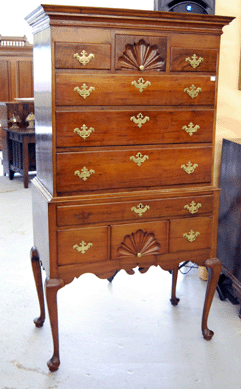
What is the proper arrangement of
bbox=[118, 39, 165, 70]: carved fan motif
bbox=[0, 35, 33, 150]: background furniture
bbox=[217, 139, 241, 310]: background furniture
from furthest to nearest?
bbox=[0, 35, 33, 150]: background furniture, bbox=[217, 139, 241, 310]: background furniture, bbox=[118, 39, 165, 70]: carved fan motif

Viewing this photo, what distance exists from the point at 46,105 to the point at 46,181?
375 mm

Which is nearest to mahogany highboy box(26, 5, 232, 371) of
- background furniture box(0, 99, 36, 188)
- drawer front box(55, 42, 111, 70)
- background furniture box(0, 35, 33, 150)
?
drawer front box(55, 42, 111, 70)

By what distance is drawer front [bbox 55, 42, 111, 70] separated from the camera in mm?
1889

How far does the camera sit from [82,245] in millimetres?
2102

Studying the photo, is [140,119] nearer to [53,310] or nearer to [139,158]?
[139,158]

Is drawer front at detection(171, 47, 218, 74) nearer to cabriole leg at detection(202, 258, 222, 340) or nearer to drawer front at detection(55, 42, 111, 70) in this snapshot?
drawer front at detection(55, 42, 111, 70)

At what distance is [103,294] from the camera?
2943 mm

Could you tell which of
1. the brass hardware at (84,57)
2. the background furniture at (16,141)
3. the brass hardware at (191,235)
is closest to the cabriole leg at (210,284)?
the brass hardware at (191,235)

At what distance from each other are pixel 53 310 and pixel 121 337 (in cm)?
52

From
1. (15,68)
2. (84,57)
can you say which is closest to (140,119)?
(84,57)

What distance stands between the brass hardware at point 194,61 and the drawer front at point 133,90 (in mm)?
57

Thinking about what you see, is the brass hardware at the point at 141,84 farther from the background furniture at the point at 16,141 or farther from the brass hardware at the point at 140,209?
the background furniture at the point at 16,141

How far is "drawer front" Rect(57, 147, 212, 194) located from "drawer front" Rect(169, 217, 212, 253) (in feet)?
0.69

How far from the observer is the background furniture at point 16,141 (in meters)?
6.09
